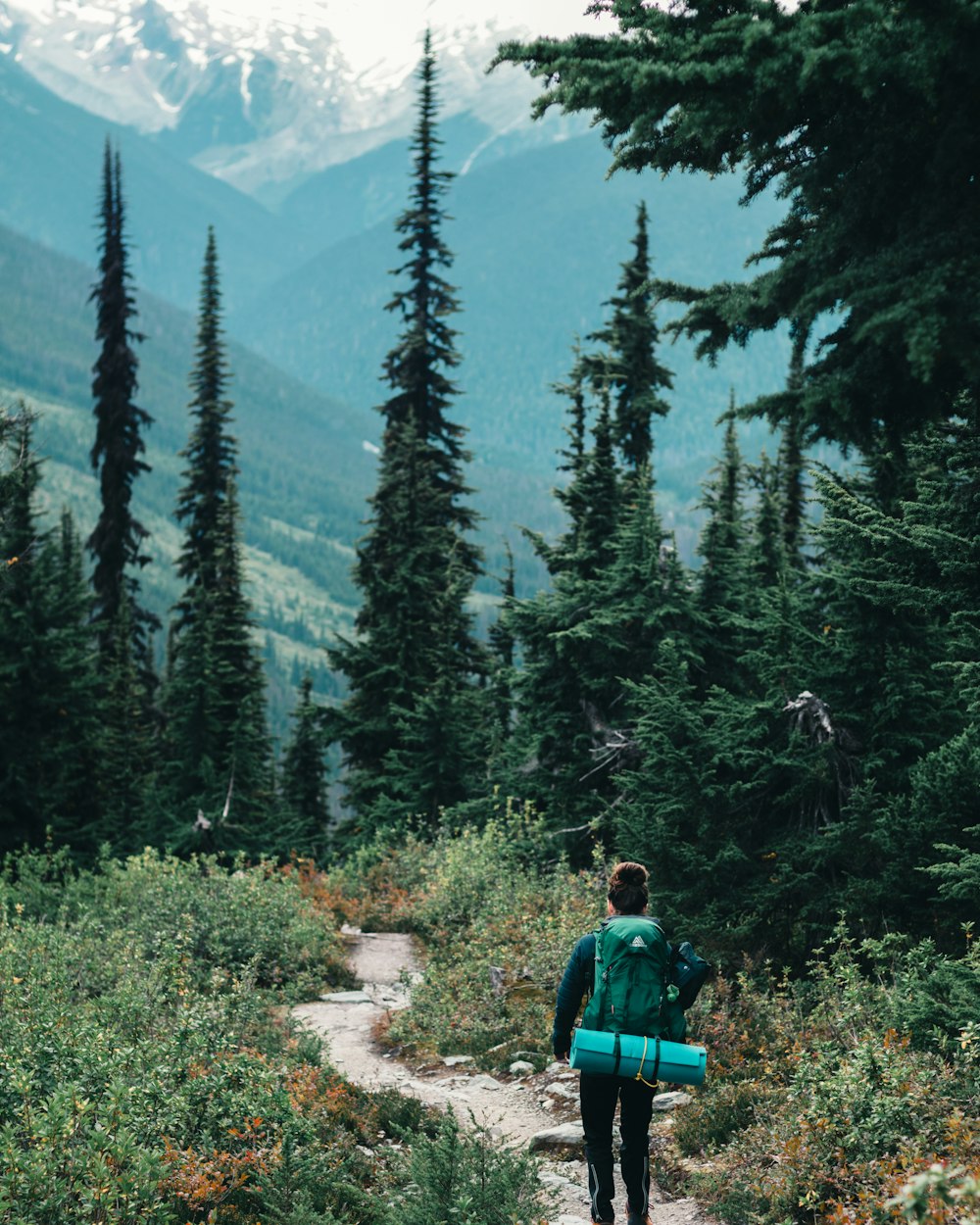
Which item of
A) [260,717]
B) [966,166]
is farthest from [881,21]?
[260,717]

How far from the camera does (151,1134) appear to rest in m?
7.35

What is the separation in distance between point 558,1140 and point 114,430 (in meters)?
31.8

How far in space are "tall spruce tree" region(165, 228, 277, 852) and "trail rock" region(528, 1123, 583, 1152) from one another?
59.6ft

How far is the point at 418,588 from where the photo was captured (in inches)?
1134

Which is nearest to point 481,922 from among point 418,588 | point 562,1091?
point 562,1091

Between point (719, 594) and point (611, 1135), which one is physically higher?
point (719, 594)

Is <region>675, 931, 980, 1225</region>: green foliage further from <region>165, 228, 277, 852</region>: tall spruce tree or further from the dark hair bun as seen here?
<region>165, 228, 277, 852</region>: tall spruce tree

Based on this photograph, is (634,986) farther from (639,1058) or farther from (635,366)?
(635,366)

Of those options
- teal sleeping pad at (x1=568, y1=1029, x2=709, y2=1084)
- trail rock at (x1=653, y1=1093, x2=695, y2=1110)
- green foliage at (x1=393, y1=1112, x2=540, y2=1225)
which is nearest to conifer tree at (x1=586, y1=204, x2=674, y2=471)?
trail rock at (x1=653, y1=1093, x2=695, y2=1110)

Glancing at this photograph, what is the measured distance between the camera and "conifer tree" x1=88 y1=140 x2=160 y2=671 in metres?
36.1

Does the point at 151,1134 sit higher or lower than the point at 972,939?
lower

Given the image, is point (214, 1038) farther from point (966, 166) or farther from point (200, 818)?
point (200, 818)

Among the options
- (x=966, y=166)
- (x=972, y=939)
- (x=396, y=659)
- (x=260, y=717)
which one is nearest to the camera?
(x=966, y=166)

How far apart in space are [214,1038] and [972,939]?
5.95 meters
